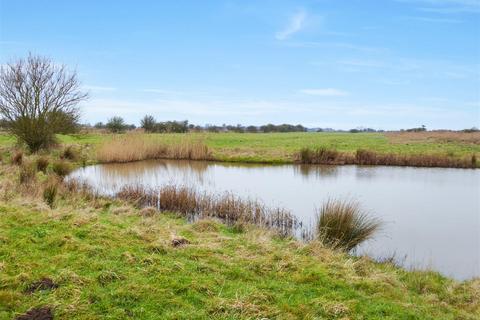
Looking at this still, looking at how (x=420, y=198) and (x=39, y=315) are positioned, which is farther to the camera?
(x=420, y=198)

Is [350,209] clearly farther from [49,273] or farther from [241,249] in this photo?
[49,273]

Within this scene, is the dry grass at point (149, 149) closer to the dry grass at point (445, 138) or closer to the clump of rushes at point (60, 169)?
the clump of rushes at point (60, 169)

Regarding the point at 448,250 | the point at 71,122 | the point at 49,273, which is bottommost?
the point at 448,250

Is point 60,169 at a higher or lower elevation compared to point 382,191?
higher

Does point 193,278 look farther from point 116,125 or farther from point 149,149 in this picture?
point 116,125

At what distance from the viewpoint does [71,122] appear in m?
22.6

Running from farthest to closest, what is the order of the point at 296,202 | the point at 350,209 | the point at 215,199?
the point at 296,202
the point at 215,199
the point at 350,209

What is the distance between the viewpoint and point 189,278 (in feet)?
16.0

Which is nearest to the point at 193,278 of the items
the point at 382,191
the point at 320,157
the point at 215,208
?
the point at 215,208

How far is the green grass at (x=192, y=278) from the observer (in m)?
4.21

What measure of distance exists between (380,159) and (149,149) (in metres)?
13.6

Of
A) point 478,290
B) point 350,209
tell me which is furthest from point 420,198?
point 478,290

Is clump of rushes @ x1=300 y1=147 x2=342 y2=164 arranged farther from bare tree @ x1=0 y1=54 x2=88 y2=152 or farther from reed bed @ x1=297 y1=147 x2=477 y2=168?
bare tree @ x1=0 y1=54 x2=88 y2=152

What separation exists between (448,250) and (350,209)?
2180 millimetres
